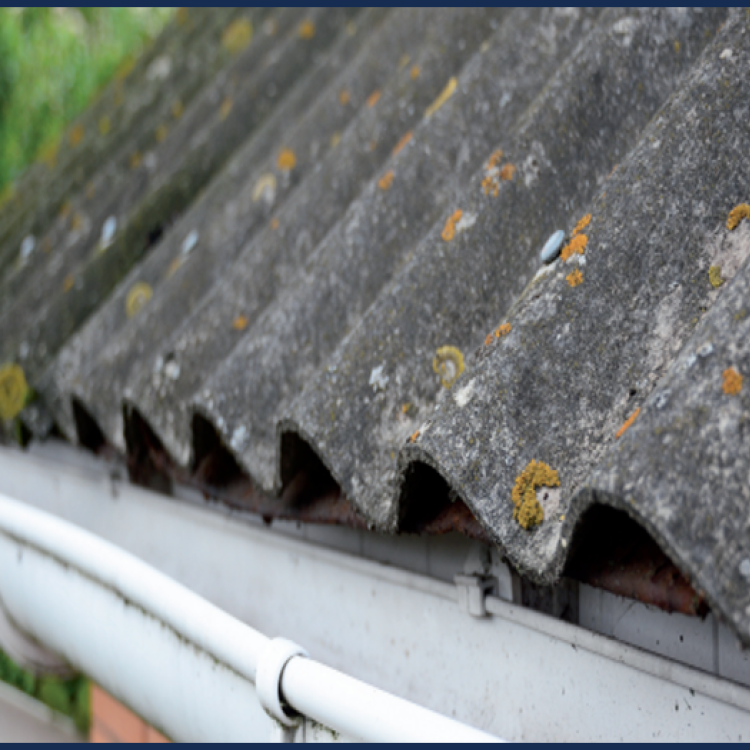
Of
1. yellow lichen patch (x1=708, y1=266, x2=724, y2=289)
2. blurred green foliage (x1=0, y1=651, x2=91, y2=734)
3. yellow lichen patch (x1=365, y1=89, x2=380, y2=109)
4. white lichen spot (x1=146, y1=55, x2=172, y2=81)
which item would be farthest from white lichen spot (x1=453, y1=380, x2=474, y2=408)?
blurred green foliage (x1=0, y1=651, x2=91, y2=734)

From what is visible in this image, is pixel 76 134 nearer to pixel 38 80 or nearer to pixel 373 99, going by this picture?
pixel 373 99

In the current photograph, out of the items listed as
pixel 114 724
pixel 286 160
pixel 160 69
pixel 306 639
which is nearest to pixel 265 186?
pixel 286 160

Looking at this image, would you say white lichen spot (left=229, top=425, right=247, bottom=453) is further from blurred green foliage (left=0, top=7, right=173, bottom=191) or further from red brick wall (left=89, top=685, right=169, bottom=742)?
blurred green foliage (left=0, top=7, right=173, bottom=191)

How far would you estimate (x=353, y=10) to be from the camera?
3.16 meters

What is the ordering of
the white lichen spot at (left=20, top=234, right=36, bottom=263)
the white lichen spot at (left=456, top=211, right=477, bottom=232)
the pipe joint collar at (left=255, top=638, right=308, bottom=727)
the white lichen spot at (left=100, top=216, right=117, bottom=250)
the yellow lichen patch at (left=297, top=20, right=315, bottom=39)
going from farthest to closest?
the white lichen spot at (left=20, top=234, right=36, bottom=263) → the yellow lichen patch at (left=297, top=20, right=315, bottom=39) → the white lichen spot at (left=100, top=216, right=117, bottom=250) → the white lichen spot at (left=456, top=211, right=477, bottom=232) → the pipe joint collar at (left=255, top=638, right=308, bottom=727)

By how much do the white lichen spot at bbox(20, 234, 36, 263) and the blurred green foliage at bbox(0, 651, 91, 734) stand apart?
2.39 m

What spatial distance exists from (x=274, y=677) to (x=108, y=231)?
2.39 metres

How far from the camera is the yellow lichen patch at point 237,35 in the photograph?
3756 mm

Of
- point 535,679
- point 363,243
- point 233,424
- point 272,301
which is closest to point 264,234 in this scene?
point 272,301

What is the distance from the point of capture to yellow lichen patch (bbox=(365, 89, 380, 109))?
7.52 ft

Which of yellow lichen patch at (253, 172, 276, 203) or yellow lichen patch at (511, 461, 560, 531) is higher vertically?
yellow lichen patch at (253, 172, 276, 203)

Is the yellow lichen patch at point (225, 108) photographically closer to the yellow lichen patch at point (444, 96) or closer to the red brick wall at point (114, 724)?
the yellow lichen patch at point (444, 96)

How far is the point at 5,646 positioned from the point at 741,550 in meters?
2.61

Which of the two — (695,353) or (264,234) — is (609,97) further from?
(264,234)
